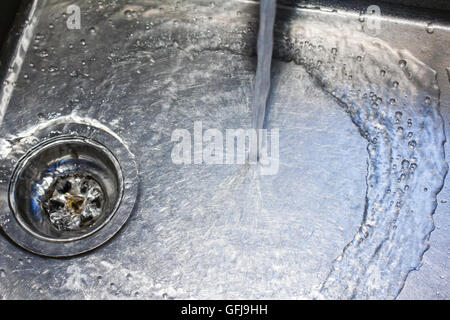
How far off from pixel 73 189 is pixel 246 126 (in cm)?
33

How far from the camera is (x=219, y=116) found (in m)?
0.93

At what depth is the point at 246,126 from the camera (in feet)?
3.03

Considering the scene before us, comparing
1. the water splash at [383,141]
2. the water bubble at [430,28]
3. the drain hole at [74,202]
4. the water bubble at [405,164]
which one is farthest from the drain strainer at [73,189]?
the water bubble at [430,28]

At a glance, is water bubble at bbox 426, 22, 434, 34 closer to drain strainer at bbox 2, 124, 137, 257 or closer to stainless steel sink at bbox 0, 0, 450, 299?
stainless steel sink at bbox 0, 0, 450, 299

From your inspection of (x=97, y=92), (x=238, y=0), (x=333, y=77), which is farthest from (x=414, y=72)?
(x=97, y=92)

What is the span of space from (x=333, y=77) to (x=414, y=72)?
160 millimetres

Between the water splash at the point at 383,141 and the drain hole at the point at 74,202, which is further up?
the water splash at the point at 383,141

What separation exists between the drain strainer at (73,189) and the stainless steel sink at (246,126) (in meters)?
0.01

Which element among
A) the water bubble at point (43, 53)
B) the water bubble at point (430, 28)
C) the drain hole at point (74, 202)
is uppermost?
the water bubble at point (430, 28)

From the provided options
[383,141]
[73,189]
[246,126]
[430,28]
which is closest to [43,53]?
[73,189]

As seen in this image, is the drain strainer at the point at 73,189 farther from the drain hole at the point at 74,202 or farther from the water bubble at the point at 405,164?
the water bubble at the point at 405,164

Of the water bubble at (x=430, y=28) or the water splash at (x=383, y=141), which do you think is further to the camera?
the water bubble at (x=430, y=28)

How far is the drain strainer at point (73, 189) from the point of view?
2.72 feet

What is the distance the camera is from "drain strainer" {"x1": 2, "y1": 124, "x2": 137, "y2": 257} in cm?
83
